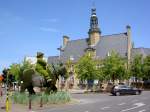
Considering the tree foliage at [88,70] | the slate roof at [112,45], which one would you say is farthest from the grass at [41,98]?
the slate roof at [112,45]

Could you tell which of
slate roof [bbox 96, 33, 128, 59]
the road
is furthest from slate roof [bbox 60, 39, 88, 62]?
the road

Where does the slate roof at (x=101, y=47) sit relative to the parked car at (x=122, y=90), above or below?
above

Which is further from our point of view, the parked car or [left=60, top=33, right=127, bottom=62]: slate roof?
[left=60, top=33, right=127, bottom=62]: slate roof

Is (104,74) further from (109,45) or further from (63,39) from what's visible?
(63,39)

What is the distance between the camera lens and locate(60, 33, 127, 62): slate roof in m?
95.1

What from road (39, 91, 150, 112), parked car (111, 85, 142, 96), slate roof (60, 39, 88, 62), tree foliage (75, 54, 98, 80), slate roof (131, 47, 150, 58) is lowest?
road (39, 91, 150, 112)

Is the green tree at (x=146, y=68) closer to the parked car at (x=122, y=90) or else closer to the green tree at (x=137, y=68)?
the green tree at (x=137, y=68)

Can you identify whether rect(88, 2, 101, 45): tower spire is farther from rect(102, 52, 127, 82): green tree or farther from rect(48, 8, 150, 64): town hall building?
rect(102, 52, 127, 82): green tree

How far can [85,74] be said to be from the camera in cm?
6675

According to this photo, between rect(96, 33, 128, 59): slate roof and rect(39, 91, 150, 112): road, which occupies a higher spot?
rect(96, 33, 128, 59): slate roof

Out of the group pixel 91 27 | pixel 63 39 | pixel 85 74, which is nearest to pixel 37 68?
pixel 85 74

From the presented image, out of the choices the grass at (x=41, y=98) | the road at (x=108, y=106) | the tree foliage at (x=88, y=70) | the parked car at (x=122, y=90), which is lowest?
the road at (x=108, y=106)

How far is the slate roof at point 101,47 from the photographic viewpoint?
95125mm

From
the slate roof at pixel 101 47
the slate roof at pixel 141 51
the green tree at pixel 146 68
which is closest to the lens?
the green tree at pixel 146 68
